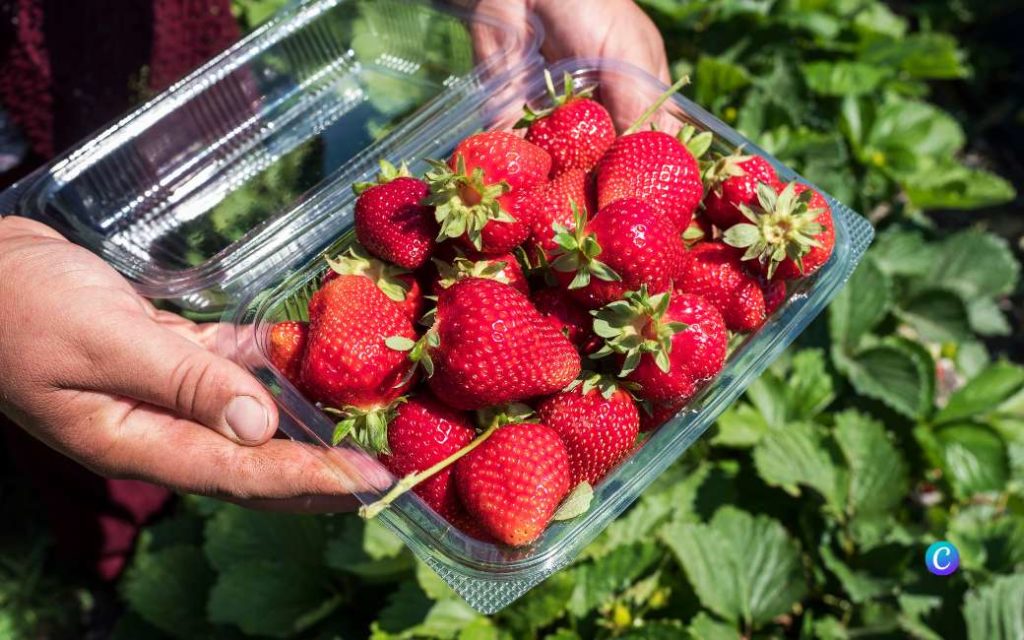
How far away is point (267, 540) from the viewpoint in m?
1.80

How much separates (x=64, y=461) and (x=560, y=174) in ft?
4.49

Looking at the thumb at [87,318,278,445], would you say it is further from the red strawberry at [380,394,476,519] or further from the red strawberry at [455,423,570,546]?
the red strawberry at [455,423,570,546]

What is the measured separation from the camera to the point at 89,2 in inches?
62.5

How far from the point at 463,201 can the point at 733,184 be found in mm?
388

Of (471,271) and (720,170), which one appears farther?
(720,170)

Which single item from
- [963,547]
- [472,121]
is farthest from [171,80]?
[963,547]

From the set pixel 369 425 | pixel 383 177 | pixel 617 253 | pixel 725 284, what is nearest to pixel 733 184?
pixel 725 284

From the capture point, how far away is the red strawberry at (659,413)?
1200 millimetres

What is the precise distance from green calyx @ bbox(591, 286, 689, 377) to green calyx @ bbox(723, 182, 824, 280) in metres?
0.16

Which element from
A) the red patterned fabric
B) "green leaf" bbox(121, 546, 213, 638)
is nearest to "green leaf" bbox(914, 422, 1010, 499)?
"green leaf" bbox(121, 546, 213, 638)

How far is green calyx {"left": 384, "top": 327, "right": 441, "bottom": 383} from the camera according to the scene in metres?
1.08

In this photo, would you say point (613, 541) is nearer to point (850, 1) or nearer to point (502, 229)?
point (502, 229)

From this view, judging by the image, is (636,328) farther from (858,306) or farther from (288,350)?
(858,306)

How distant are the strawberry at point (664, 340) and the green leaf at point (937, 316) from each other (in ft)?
3.83
